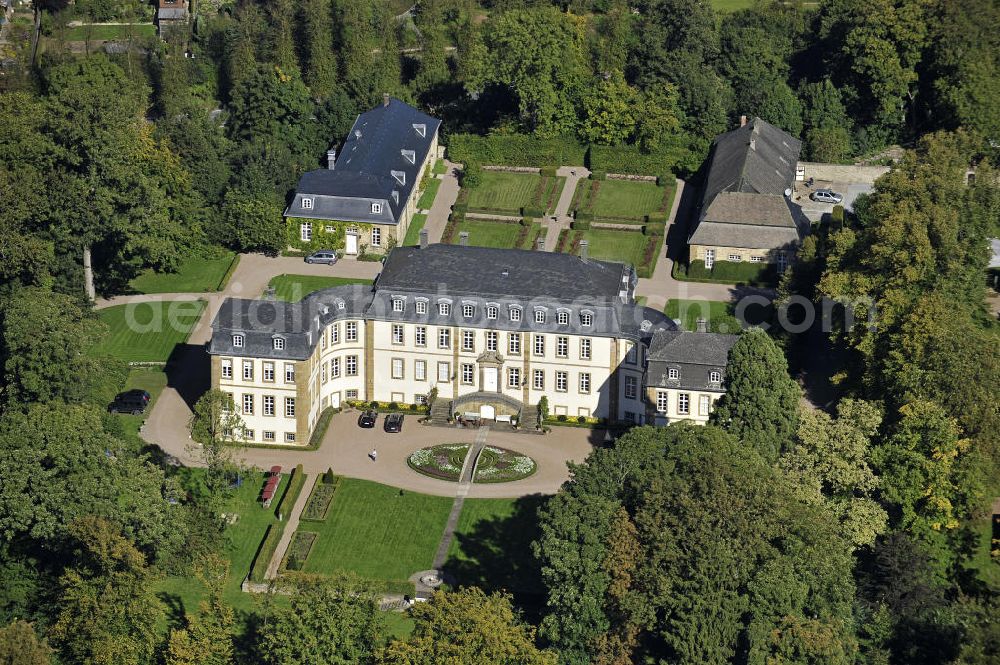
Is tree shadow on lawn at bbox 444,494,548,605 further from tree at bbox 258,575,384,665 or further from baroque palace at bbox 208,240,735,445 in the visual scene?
tree at bbox 258,575,384,665

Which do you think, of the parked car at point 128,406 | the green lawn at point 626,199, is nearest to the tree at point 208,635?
the parked car at point 128,406

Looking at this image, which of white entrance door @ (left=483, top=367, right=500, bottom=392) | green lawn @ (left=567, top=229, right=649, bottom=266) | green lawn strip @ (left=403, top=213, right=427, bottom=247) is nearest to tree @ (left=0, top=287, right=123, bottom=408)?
white entrance door @ (left=483, top=367, right=500, bottom=392)

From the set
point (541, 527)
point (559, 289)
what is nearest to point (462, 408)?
point (559, 289)

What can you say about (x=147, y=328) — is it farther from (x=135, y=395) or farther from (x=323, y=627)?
(x=323, y=627)

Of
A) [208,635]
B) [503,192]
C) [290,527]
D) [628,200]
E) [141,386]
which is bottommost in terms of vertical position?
[290,527]

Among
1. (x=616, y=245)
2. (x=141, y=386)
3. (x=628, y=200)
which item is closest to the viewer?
(x=141, y=386)

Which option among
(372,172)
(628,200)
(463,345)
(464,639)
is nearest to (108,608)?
(464,639)

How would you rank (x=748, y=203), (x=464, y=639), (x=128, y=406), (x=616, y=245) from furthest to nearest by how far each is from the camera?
(x=616, y=245)
(x=748, y=203)
(x=128, y=406)
(x=464, y=639)
